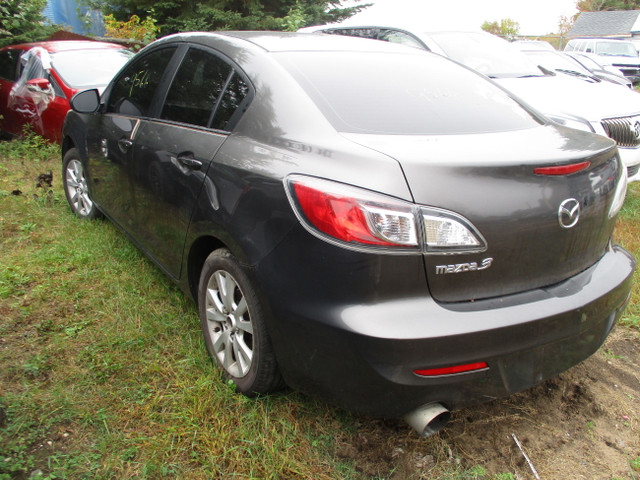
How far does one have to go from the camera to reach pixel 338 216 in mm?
1684

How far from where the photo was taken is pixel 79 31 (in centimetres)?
1454

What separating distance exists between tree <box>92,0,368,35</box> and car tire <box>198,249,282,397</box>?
9.80 metres

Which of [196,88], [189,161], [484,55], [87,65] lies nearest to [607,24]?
[484,55]

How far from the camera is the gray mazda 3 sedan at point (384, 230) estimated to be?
5.46 ft

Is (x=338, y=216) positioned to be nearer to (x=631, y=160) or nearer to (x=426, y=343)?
(x=426, y=343)

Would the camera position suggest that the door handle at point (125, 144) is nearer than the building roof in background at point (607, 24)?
Yes

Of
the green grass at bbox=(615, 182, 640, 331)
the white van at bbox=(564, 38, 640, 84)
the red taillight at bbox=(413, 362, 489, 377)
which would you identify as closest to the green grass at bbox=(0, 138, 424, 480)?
the red taillight at bbox=(413, 362, 489, 377)

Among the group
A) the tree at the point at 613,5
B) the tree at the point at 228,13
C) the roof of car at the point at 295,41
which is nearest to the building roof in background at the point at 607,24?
the tree at the point at 613,5

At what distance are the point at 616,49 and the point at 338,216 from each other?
89.4 feet

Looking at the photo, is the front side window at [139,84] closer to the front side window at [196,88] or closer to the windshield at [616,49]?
the front side window at [196,88]

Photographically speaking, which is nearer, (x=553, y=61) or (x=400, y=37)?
(x=400, y=37)

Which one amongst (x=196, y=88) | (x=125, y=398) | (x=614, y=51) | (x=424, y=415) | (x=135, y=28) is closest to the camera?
(x=424, y=415)

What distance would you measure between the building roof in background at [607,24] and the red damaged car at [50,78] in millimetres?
50666

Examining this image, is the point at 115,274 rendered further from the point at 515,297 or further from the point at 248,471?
the point at 515,297
